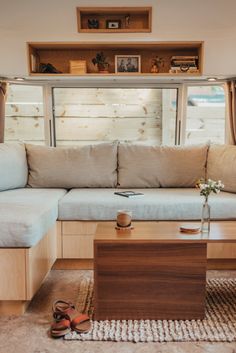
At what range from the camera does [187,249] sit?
1945 millimetres

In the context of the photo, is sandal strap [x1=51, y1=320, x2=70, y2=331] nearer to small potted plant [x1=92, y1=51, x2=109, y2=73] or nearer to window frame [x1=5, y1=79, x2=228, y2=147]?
window frame [x1=5, y1=79, x2=228, y2=147]

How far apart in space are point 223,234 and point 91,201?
110cm

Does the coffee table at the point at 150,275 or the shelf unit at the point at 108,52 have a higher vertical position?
the shelf unit at the point at 108,52

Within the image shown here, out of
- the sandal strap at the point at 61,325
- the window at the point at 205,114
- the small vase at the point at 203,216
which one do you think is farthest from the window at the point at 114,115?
the sandal strap at the point at 61,325

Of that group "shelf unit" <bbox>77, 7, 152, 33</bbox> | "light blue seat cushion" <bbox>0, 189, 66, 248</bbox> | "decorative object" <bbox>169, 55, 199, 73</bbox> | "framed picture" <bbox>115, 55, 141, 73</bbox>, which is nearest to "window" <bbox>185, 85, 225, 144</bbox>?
"decorative object" <bbox>169, 55, 199, 73</bbox>

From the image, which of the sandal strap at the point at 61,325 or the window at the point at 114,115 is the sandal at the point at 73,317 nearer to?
the sandal strap at the point at 61,325

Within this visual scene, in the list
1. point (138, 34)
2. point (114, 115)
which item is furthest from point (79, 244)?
point (138, 34)

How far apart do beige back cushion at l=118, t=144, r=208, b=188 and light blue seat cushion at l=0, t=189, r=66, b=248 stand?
0.72 m

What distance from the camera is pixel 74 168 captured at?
3.31 meters

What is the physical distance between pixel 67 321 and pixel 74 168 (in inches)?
66.0

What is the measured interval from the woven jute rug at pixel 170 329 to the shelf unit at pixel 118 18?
245cm

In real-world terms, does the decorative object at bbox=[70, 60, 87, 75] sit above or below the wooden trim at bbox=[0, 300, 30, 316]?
above

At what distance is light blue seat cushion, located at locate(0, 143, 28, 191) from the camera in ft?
10.3

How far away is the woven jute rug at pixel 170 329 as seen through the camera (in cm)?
182
